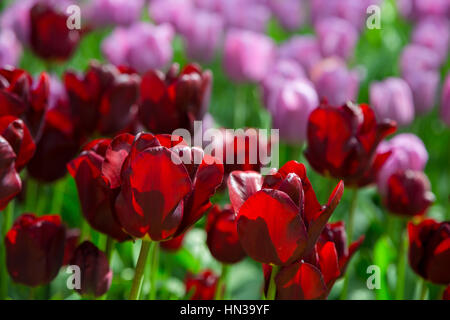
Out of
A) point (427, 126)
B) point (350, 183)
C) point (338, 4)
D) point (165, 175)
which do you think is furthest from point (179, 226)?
point (338, 4)

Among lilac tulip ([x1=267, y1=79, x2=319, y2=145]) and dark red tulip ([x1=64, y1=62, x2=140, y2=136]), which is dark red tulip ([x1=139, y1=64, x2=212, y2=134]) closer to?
dark red tulip ([x1=64, y1=62, x2=140, y2=136])

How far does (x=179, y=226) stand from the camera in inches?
24.7

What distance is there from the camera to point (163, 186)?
604mm

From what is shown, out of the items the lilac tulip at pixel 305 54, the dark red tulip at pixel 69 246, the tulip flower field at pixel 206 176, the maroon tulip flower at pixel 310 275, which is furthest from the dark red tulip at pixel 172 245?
the lilac tulip at pixel 305 54

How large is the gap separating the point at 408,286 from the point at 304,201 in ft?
1.82

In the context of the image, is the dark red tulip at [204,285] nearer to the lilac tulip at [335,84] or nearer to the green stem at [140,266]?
the green stem at [140,266]

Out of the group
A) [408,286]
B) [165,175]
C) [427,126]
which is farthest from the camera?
[427,126]

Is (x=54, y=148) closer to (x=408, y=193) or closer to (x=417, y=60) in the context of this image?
(x=408, y=193)

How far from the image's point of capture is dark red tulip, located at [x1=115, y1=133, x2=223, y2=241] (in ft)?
1.95

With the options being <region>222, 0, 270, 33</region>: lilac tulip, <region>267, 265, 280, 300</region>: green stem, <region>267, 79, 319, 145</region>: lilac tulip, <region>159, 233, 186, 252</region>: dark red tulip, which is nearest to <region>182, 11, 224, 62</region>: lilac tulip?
<region>222, 0, 270, 33</region>: lilac tulip

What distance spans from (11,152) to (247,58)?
1.07 meters

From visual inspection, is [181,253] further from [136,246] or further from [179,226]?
[179,226]

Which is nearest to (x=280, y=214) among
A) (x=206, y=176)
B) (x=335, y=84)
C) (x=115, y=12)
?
(x=206, y=176)

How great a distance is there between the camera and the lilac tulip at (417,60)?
158 centimetres
